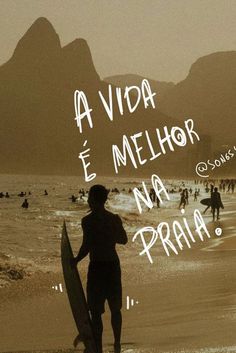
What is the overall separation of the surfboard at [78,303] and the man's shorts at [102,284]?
4.3 inches

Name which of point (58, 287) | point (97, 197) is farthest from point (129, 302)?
point (97, 197)

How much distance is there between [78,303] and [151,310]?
2690 millimetres

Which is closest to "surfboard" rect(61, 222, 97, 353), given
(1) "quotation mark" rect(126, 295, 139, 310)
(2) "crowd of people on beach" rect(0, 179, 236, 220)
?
(1) "quotation mark" rect(126, 295, 139, 310)

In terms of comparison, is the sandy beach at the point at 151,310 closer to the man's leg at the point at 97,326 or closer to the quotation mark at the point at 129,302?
the quotation mark at the point at 129,302

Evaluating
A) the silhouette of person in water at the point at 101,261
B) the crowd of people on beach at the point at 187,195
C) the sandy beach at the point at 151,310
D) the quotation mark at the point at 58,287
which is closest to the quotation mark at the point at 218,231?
the crowd of people on beach at the point at 187,195

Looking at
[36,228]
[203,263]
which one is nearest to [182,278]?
[203,263]

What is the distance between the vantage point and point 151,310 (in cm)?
857

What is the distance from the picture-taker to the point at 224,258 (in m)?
14.3

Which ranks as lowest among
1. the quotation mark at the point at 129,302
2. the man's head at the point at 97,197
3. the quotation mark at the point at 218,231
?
the quotation mark at the point at 218,231

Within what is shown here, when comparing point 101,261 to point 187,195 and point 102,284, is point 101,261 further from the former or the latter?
point 187,195

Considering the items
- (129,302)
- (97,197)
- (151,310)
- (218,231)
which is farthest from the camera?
(218,231)

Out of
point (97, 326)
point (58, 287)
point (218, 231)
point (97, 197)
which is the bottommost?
point (218, 231)

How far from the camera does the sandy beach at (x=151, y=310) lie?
21.8ft

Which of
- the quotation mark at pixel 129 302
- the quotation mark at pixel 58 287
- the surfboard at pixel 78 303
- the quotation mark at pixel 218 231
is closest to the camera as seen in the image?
the surfboard at pixel 78 303
